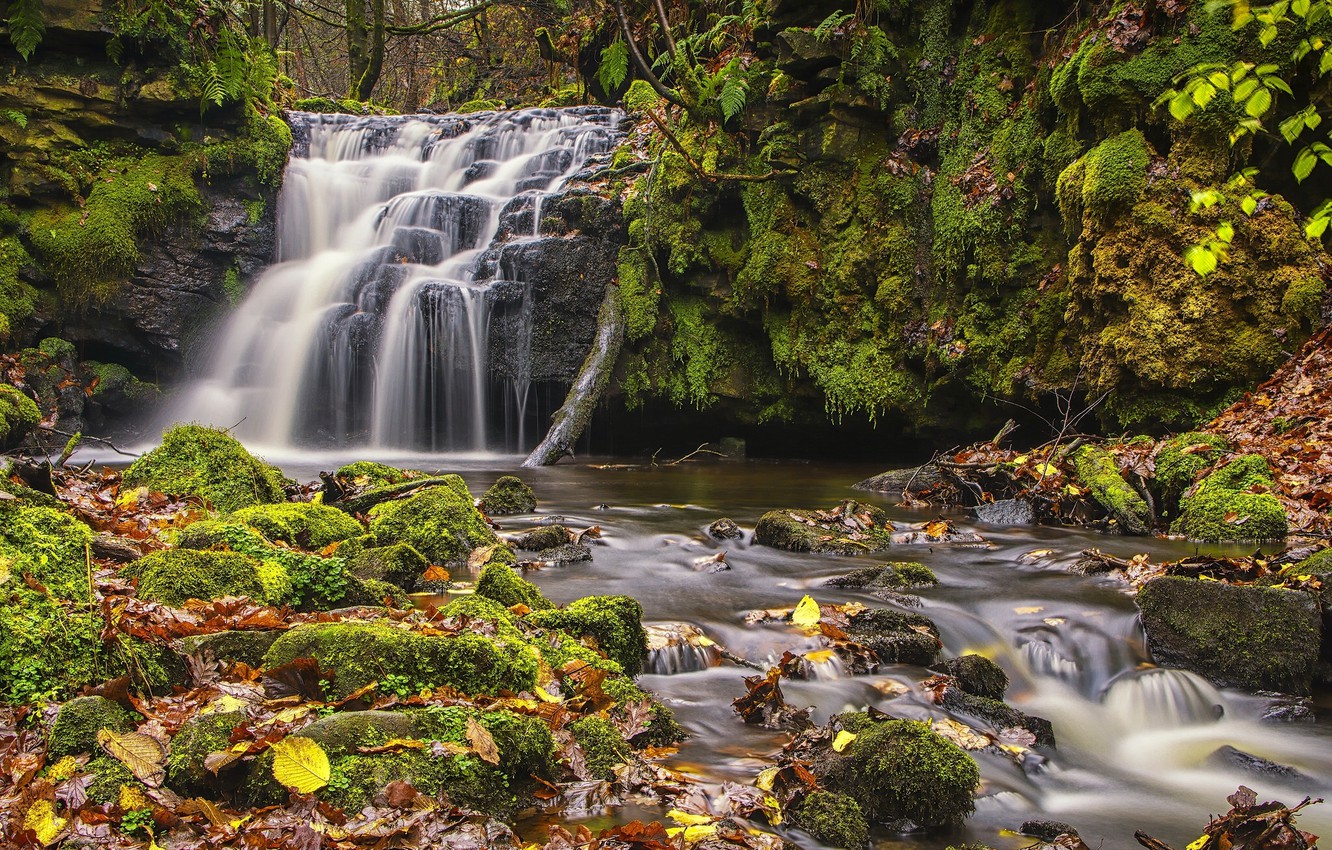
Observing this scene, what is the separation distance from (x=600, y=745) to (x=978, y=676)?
2.08 metres

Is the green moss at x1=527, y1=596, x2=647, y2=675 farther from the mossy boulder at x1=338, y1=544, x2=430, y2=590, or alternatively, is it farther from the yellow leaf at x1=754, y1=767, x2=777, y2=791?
the mossy boulder at x1=338, y1=544, x2=430, y2=590

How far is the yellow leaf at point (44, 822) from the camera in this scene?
7.09 ft

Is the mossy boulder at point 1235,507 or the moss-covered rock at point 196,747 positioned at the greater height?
the mossy boulder at point 1235,507

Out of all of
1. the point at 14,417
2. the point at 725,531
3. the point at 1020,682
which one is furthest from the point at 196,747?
the point at 14,417

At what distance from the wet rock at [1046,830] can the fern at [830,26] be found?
10.7 m

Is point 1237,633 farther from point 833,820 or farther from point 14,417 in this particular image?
point 14,417

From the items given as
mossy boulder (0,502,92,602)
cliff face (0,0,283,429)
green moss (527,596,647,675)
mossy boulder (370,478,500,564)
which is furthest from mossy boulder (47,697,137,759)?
cliff face (0,0,283,429)

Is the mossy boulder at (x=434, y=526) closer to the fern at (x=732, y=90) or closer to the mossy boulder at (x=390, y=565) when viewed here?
the mossy boulder at (x=390, y=565)

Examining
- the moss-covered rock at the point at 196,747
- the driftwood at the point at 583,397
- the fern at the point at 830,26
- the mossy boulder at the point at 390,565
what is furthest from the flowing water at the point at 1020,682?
the fern at the point at 830,26

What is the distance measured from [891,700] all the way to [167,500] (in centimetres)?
501

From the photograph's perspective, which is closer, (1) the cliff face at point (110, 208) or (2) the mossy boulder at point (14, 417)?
(2) the mossy boulder at point (14, 417)

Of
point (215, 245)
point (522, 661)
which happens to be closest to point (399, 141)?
point (215, 245)

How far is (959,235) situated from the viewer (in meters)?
11.3

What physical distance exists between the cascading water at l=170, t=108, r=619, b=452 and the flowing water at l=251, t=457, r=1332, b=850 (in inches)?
277
